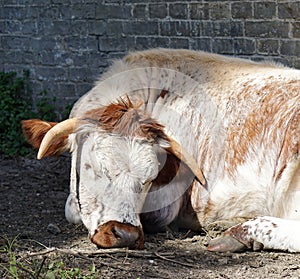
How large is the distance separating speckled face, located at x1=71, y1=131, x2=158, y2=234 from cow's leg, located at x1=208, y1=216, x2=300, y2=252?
567 millimetres

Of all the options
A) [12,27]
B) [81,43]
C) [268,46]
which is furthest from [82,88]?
[268,46]

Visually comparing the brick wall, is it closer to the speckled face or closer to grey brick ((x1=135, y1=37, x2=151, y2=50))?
grey brick ((x1=135, y1=37, x2=151, y2=50))

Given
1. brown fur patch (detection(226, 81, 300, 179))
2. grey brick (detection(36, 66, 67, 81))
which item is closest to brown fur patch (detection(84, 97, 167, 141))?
brown fur patch (detection(226, 81, 300, 179))

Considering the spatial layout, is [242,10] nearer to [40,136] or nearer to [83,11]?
[83,11]

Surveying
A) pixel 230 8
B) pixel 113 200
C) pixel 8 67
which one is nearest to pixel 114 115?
pixel 113 200

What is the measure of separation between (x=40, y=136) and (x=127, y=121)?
0.77 meters

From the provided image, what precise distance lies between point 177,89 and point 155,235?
1.06m

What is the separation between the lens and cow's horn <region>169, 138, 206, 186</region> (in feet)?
16.9

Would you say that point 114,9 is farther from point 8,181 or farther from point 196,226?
point 196,226

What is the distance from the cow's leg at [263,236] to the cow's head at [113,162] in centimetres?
50

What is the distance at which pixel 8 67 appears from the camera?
9.87 m

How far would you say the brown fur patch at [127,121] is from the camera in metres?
4.98

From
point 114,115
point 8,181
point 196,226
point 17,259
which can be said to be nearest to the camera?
point 17,259

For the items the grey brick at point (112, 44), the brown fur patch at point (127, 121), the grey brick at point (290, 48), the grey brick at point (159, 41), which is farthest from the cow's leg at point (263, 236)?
the grey brick at point (112, 44)
